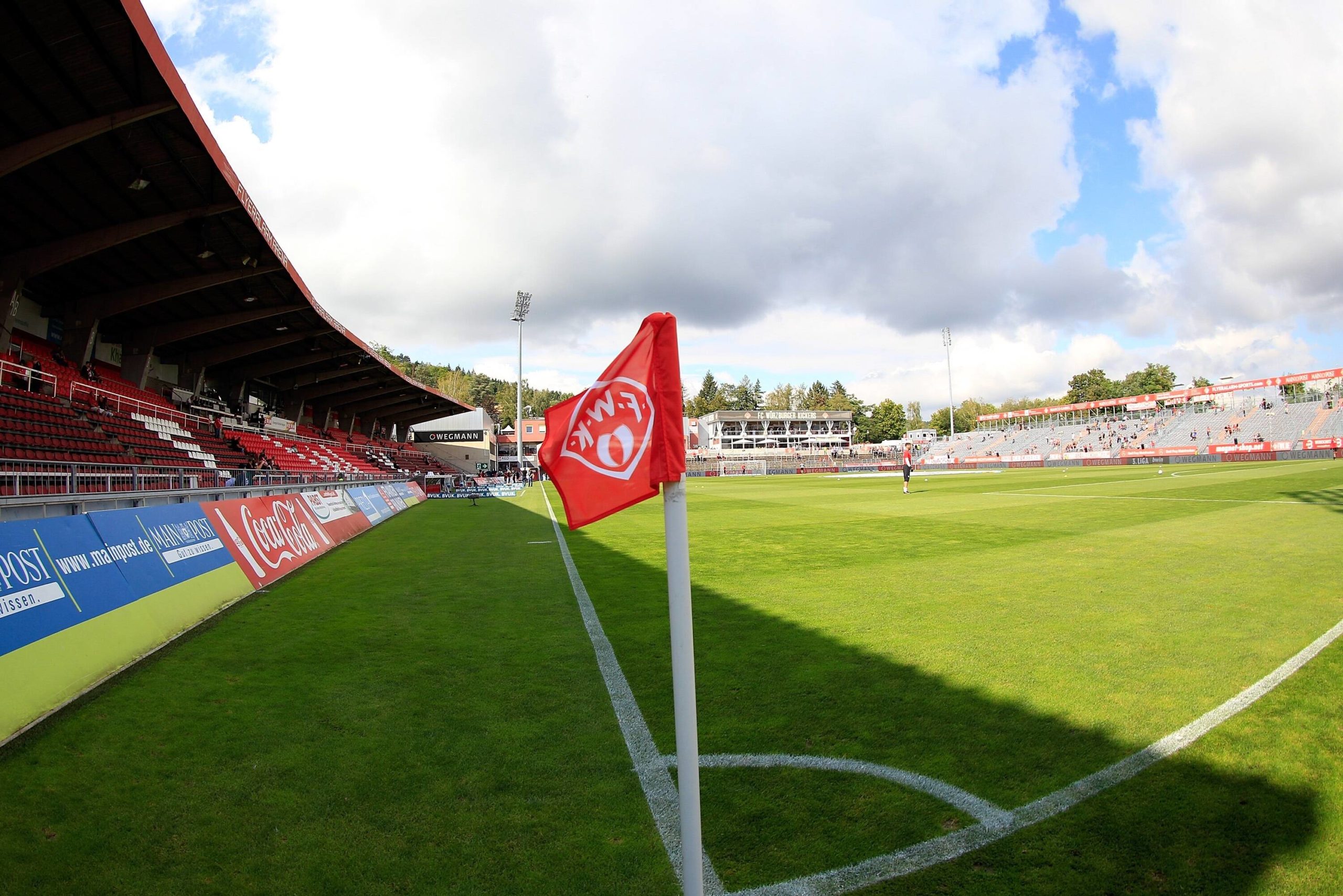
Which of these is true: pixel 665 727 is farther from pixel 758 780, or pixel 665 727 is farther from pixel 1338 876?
pixel 1338 876

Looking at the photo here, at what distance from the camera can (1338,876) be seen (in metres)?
2.60

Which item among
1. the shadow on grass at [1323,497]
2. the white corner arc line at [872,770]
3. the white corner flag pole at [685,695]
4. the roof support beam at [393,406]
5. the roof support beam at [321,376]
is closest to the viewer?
the white corner flag pole at [685,695]

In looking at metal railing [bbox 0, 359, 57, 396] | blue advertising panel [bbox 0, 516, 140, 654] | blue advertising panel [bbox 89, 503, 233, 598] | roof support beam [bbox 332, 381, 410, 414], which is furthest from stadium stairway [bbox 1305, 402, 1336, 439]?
metal railing [bbox 0, 359, 57, 396]

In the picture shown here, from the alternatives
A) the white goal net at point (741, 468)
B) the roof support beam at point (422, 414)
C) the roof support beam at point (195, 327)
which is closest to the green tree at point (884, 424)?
the white goal net at point (741, 468)

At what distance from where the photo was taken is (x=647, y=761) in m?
3.80

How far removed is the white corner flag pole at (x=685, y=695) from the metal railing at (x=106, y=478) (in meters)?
9.47

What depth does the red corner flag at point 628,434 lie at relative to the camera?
244 centimetres

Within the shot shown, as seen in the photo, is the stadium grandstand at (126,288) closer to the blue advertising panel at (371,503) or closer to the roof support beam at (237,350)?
the roof support beam at (237,350)

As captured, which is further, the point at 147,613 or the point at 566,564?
the point at 566,564

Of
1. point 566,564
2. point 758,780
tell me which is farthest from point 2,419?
point 758,780

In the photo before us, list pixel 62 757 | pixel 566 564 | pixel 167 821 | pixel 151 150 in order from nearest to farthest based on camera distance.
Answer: pixel 167 821 < pixel 62 757 < pixel 566 564 < pixel 151 150

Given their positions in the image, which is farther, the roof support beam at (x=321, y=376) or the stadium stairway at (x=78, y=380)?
the roof support beam at (x=321, y=376)

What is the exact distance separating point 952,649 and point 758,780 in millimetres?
2906

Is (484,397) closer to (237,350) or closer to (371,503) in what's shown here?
(237,350)
